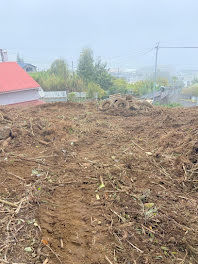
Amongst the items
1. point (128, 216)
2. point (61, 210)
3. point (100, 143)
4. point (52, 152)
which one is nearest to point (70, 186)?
point (61, 210)

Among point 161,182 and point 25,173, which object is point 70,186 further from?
point 161,182

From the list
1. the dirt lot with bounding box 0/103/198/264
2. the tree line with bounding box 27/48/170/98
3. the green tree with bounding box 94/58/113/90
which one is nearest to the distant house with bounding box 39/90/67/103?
the tree line with bounding box 27/48/170/98

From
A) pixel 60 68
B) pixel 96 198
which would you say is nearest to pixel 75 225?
pixel 96 198

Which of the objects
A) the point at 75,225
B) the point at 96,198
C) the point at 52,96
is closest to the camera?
the point at 75,225

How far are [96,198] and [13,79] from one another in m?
15.3

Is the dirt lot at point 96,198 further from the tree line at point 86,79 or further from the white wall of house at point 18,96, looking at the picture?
the tree line at point 86,79

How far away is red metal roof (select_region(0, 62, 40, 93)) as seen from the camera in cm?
1541

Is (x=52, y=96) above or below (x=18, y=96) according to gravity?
below

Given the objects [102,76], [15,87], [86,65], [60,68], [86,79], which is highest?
[86,65]

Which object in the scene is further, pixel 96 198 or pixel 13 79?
pixel 13 79

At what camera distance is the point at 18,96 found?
637 inches

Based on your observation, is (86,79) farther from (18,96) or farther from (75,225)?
(75,225)

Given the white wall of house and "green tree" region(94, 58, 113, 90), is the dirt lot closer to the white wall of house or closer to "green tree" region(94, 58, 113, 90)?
the white wall of house

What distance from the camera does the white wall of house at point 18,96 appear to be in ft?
50.8
